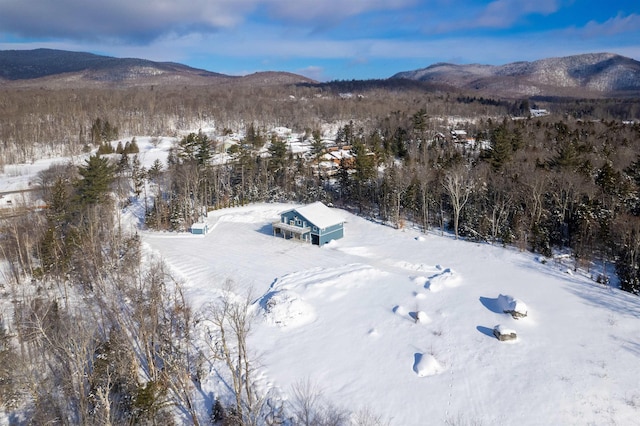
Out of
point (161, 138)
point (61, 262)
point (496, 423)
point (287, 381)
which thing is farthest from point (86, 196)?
point (161, 138)

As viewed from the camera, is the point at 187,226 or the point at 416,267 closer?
the point at 416,267

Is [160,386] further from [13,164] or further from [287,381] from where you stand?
[13,164]

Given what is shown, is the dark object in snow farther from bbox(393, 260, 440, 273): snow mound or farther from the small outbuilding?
the small outbuilding

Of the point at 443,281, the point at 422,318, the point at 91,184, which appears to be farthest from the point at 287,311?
the point at 91,184

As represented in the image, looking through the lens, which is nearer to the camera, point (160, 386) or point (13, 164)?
point (160, 386)

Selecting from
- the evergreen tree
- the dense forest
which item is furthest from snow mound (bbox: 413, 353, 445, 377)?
the evergreen tree

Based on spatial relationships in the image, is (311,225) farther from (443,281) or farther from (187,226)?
(187,226)
